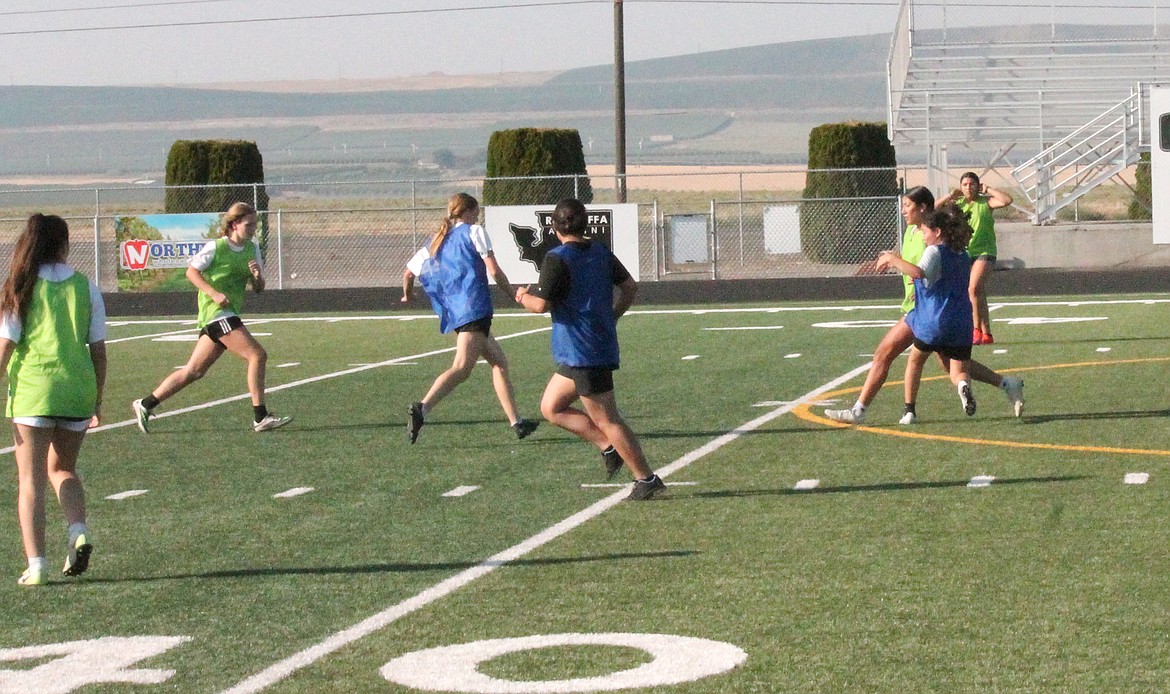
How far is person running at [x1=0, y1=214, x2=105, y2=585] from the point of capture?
7824mm

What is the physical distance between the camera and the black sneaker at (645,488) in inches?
387

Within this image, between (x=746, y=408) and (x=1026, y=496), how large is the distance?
15.4 feet

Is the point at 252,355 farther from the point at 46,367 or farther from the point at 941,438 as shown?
the point at 46,367

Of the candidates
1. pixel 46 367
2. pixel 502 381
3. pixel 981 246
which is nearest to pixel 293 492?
pixel 502 381

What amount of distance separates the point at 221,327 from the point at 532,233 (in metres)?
18.8

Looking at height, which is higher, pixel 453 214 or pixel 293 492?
pixel 453 214

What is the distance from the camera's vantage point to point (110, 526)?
9469 mm

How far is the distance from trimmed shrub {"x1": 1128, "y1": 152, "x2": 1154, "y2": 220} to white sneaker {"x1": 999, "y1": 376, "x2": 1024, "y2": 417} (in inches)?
972

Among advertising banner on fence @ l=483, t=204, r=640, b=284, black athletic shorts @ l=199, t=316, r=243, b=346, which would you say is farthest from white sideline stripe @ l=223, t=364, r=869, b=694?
advertising banner on fence @ l=483, t=204, r=640, b=284

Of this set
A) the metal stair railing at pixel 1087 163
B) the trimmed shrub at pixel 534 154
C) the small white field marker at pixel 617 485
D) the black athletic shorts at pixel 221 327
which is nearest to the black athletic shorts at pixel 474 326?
the black athletic shorts at pixel 221 327

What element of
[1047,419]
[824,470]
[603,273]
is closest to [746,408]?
[1047,419]

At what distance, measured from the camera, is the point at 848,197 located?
34594mm

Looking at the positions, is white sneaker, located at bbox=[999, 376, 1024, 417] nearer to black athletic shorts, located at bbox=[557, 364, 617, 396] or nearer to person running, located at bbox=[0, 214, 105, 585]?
black athletic shorts, located at bbox=[557, 364, 617, 396]

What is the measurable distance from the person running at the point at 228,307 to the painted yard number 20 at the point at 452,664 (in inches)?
272
